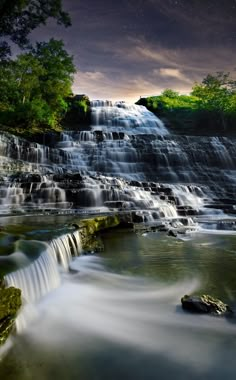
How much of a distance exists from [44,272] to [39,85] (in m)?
26.5

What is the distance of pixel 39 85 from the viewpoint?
27.1m

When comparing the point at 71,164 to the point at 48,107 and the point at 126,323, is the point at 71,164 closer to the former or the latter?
the point at 48,107

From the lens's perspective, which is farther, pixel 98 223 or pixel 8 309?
pixel 98 223

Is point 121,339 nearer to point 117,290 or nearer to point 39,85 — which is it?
point 117,290

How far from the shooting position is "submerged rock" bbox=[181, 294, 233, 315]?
351 cm

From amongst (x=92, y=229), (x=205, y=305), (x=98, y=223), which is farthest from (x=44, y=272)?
(x=98, y=223)

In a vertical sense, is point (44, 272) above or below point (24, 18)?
below

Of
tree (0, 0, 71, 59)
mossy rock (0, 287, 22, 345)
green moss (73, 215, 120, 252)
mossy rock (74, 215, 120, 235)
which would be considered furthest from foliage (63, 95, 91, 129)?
mossy rock (0, 287, 22, 345)

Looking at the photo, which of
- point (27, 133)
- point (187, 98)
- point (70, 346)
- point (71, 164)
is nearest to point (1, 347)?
point (70, 346)

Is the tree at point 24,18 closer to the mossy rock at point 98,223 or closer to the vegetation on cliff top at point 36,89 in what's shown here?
the vegetation on cliff top at point 36,89

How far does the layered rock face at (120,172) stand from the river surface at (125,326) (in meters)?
5.86

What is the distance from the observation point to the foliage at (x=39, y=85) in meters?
25.6

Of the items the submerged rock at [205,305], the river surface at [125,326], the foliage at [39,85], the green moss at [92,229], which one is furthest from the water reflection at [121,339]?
the foliage at [39,85]

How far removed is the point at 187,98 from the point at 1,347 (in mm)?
50774
